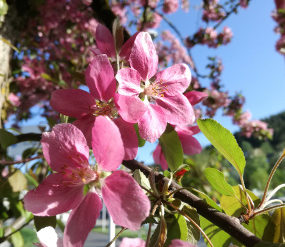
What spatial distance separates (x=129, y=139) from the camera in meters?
0.37

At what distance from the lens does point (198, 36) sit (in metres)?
4.23

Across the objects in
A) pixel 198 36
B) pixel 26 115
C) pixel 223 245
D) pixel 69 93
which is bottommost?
pixel 26 115

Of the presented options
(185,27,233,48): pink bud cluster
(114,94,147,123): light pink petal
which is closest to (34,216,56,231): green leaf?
(114,94,147,123): light pink petal

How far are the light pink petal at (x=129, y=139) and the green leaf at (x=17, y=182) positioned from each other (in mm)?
634

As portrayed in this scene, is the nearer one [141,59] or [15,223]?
[141,59]

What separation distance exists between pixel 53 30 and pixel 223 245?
3.21 meters

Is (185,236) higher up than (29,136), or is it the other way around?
(185,236)

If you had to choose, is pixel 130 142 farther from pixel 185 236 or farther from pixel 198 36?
pixel 198 36

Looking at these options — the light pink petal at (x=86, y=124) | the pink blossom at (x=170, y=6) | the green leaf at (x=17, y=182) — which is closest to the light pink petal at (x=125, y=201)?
the light pink petal at (x=86, y=124)

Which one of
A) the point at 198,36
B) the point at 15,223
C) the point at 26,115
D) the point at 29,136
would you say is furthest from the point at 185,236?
the point at 198,36

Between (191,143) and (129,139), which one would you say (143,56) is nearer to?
(129,139)

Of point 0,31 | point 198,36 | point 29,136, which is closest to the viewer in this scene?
point 29,136

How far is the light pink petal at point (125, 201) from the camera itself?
28cm

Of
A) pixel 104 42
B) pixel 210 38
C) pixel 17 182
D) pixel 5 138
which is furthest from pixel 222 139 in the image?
pixel 210 38
